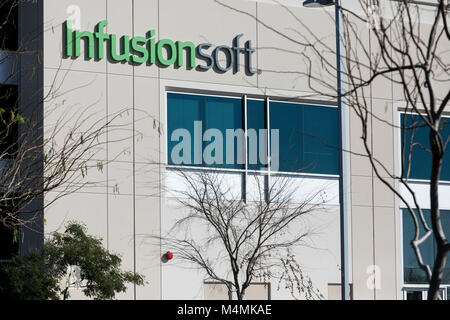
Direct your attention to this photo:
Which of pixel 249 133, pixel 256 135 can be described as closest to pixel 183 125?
pixel 249 133

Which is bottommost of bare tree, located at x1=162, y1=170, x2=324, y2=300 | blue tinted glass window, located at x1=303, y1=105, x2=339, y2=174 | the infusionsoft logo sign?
bare tree, located at x1=162, y1=170, x2=324, y2=300

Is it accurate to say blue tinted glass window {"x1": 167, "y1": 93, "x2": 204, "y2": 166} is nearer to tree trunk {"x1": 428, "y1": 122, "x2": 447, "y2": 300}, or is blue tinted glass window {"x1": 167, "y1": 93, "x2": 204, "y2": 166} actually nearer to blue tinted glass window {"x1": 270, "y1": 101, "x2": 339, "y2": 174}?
blue tinted glass window {"x1": 270, "y1": 101, "x2": 339, "y2": 174}

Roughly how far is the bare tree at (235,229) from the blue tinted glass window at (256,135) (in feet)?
1.76

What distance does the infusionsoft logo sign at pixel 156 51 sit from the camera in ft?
94.0

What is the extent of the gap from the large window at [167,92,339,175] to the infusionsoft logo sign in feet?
3.51

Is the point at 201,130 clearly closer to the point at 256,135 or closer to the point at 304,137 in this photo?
the point at 256,135

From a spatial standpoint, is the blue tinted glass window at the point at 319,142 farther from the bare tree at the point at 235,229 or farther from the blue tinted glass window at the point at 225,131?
the blue tinted glass window at the point at 225,131

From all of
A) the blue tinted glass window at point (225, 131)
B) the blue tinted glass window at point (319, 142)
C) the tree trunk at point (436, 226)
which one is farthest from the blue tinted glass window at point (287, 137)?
the tree trunk at point (436, 226)

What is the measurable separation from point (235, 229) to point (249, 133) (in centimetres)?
311

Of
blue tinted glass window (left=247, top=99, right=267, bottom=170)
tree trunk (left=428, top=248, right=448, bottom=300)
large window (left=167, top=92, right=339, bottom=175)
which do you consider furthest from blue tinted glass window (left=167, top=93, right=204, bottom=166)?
tree trunk (left=428, top=248, right=448, bottom=300)

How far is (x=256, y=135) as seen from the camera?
30.7 meters

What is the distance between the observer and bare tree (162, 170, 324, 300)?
29.5 m
